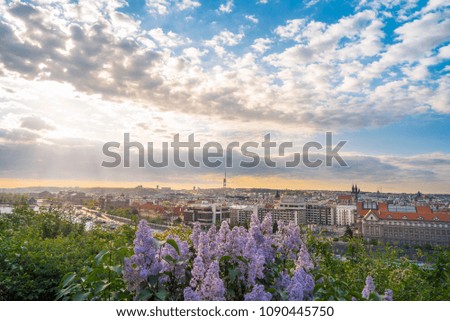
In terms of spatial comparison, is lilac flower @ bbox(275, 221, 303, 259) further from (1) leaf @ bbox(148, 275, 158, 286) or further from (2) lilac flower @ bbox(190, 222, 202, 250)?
(1) leaf @ bbox(148, 275, 158, 286)

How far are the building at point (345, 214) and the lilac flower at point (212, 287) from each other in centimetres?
1502

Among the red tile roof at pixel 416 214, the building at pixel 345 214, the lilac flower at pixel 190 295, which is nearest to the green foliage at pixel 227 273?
the lilac flower at pixel 190 295

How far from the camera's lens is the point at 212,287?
3.80 ft

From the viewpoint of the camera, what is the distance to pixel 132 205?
11.8 metres

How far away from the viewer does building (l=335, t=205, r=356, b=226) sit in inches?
605

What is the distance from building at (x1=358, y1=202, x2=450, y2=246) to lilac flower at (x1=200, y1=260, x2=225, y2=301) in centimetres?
870

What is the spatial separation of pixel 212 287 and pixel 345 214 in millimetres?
16473

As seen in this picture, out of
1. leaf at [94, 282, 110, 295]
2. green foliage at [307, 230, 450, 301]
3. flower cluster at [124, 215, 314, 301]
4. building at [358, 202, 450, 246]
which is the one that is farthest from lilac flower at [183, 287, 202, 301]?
building at [358, 202, 450, 246]

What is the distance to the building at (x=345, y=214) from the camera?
50.4 feet

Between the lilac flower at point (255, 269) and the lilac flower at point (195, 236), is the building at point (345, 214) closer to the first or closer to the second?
the lilac flower at point (195, 236)

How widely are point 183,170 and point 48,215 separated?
319 centimetres

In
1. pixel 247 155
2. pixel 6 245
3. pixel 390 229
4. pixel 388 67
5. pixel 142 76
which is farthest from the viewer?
pixel 390 229
